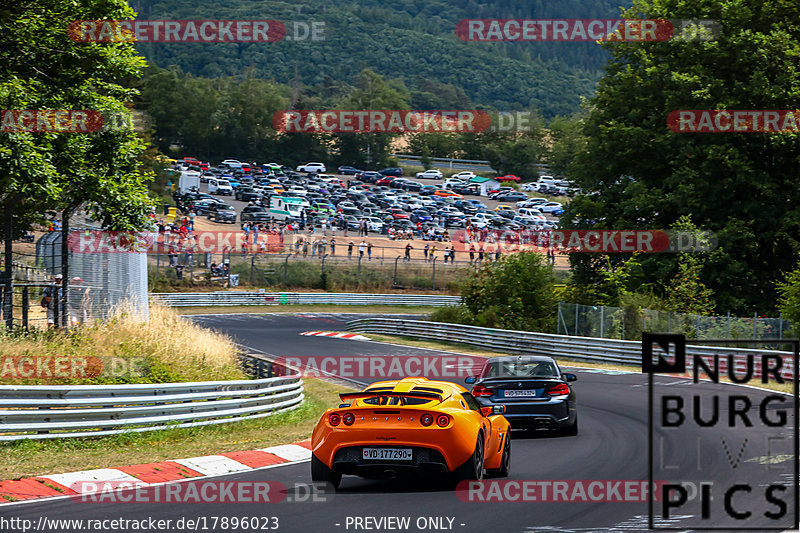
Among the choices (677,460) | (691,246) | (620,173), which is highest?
(620,173)

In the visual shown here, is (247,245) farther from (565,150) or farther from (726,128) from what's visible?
(565,150)

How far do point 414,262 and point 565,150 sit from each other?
323 feet

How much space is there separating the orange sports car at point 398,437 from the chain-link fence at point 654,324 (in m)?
20.2

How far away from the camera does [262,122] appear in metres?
152

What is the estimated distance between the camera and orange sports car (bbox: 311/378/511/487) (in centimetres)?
1020

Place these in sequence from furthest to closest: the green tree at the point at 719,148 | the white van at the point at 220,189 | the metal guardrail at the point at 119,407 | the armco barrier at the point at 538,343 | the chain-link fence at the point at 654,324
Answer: the white van at the point at 220,189
the green tree at the point at 719,148
the armco barrier at the point at 538,343
the chain-link fence at the point at 654,324
the metal guardrail at the point at 119,407

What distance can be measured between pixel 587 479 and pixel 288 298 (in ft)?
167

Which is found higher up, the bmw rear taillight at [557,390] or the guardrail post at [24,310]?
the guardrail post at [24,310]

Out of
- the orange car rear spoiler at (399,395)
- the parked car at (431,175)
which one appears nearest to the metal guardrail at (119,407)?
the orange car rear spoiler at (399,395)

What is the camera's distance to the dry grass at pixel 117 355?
17.0 meters

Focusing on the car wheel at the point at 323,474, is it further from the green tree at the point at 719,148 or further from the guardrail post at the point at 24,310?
the green tree at the point at 719,148

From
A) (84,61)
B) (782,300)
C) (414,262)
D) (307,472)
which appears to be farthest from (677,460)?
(414,262)

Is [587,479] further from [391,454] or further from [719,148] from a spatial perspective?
[719,148]

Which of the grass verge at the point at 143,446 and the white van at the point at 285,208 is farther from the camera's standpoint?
the white van at the point at 285,208
